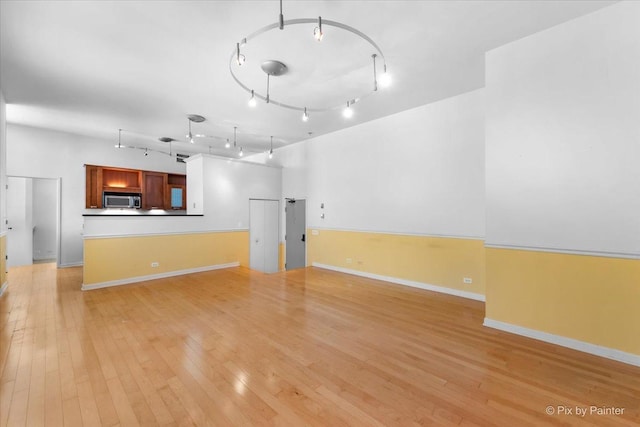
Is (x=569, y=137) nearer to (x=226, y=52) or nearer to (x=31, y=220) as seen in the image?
(x=226, y=52)

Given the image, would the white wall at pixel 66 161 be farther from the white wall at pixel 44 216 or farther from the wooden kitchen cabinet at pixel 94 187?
the white wall at pixel 44 216

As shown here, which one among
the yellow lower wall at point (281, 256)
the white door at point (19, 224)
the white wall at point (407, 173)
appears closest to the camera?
the white wall at point (407, 173)

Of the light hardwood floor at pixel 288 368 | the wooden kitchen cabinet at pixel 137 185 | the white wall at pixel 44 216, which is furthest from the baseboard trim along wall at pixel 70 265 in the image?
the light hardwood floor at pixel 288 368

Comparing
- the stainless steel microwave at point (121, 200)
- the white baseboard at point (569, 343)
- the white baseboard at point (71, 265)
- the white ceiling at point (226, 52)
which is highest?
the white ceiling at point (226, 52)

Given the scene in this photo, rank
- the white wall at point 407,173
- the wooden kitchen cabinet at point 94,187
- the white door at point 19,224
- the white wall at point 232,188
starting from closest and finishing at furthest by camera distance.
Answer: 1. the white wall at point 407,173
2. the white door at point 19,224
3. the white wall at point 232,188
4. the wooden kitchen cabinet at point 94,187

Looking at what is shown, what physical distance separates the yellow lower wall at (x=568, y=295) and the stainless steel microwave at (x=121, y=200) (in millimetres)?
8457

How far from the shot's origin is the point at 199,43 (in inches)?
119

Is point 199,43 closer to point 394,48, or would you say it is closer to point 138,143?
point 394,48

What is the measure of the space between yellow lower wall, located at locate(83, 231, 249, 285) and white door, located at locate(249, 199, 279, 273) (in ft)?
0.82

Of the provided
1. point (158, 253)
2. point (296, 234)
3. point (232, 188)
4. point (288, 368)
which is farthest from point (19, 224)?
point (288, 368)

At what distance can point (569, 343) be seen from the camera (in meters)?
2.79

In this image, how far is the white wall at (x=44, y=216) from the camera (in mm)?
7250

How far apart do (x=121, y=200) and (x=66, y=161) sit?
1461 millimetres

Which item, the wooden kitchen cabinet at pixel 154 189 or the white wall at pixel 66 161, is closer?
the white wall at pixel 66 161
